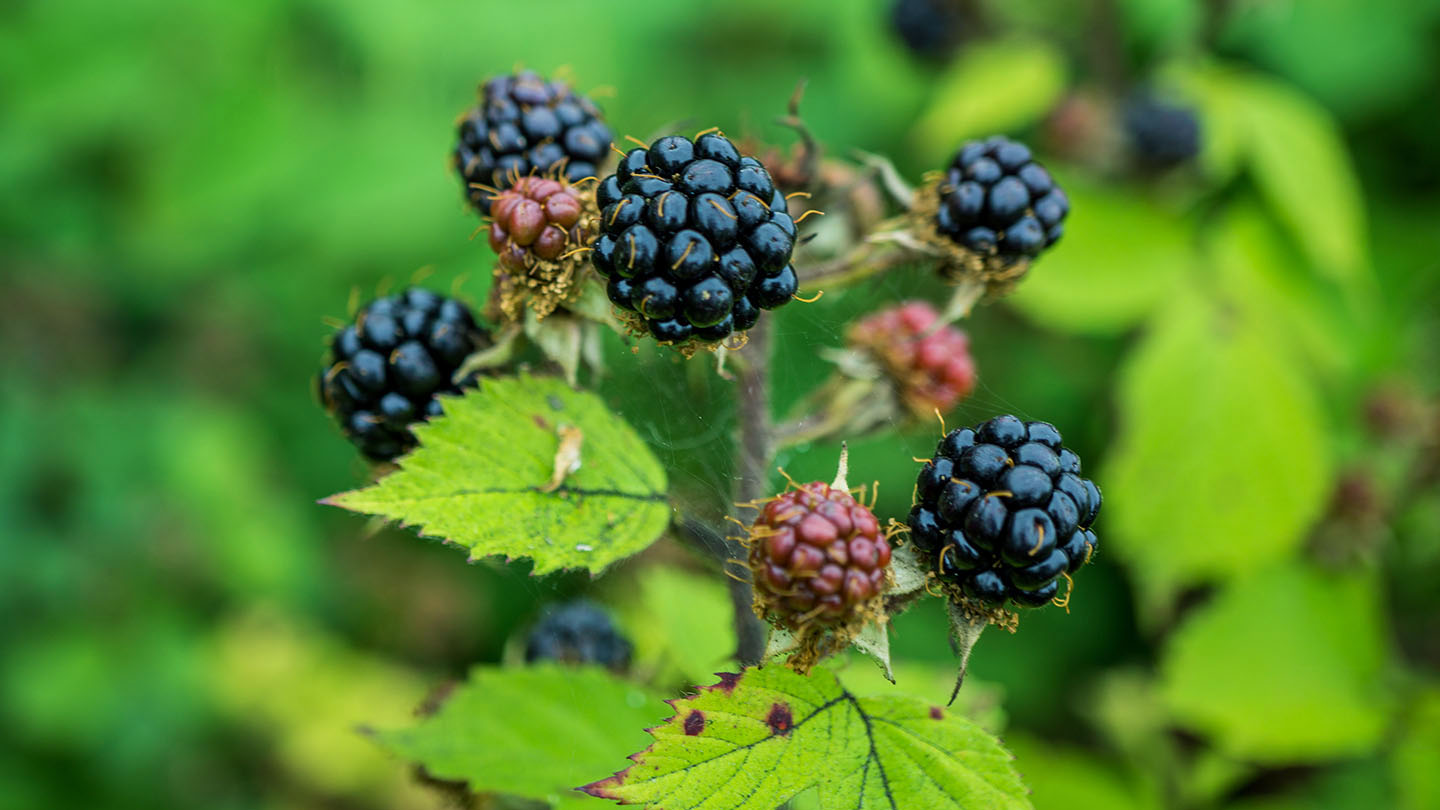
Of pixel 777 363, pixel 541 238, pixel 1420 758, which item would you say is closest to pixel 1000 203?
pixel 541 238

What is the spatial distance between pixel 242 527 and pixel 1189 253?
4.08 m

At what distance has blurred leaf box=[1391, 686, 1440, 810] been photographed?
9.51 feet

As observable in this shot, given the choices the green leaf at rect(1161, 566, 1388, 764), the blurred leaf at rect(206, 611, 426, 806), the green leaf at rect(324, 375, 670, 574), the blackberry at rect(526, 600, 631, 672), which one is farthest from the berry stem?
the blurred leaf at rect(206, 611, 426, 806)

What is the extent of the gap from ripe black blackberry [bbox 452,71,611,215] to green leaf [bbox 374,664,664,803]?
1.00 metres

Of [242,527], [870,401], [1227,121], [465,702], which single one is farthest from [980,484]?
[242,527]

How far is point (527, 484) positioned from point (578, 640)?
0.91m

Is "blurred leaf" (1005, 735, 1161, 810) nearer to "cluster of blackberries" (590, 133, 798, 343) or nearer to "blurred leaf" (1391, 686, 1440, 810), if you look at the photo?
"blurred leaf" (1391, 686, 1440, 810)

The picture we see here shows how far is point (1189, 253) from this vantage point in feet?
11.9

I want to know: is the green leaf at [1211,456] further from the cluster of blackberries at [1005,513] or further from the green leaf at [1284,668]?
the cluster of blackberries at [1005,513]

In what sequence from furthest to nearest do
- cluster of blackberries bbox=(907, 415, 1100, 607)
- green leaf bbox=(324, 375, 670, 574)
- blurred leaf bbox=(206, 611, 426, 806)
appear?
blurred leaf bbox=(206, 611, 426, 806), green leaf bbox=(324, 375, 670, 574), cluster of blackberries bbox=(907, 415, 1100, 607)

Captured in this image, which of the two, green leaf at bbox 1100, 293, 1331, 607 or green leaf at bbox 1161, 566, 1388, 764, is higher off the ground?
green leaf at bbox 1100, 293, 1331, 607

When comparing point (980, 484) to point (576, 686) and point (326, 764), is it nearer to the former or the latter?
point (576, 686)

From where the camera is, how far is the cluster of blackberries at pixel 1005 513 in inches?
59.4

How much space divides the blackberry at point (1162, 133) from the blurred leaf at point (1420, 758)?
6.22 ft
